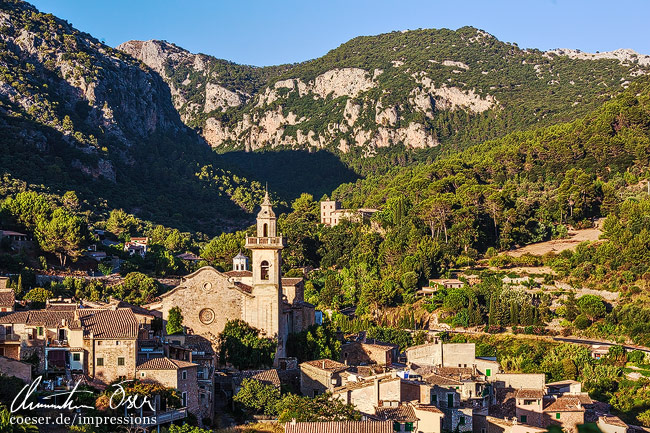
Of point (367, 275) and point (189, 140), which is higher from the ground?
point (189, 140)

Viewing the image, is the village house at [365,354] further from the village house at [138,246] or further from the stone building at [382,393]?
the village house at [138,246]

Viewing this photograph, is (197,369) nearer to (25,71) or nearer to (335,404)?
(335,404)

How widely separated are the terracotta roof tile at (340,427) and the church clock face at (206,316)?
14248 millimetres

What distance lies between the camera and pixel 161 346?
3884 centimetres

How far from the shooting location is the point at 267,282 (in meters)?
45.6

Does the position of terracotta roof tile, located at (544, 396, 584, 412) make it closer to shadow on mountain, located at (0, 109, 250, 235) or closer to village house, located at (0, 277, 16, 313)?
village house, located at (0, 277, 16, 313)

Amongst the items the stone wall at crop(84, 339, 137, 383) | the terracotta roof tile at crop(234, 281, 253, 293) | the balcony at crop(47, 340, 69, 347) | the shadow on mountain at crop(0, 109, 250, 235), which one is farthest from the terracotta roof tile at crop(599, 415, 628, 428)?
the shadow on mountain at crop(0, 109, 250, 235)

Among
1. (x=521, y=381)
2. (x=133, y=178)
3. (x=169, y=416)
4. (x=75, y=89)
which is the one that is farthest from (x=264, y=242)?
(x=75, y=89)

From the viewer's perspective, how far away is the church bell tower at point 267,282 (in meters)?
45.2

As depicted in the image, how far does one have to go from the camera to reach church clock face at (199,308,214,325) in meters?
45.4

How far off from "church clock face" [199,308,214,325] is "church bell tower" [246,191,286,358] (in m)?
1.89

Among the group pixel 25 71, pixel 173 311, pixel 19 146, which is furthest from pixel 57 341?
pixel 25 71

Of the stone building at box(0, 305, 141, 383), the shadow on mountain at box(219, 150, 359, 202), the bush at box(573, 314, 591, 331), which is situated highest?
the shadow on mountain at box(219, 150, 359, 202)

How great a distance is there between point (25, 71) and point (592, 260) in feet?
291
